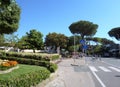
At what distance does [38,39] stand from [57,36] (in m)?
13.7

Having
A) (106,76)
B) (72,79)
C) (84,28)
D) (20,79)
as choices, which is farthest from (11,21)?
(84,28)

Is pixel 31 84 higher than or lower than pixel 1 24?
lower

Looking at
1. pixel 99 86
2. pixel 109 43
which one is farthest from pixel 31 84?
pixel 109 43

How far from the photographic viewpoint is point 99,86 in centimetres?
1542

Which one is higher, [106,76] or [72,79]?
[106,76]

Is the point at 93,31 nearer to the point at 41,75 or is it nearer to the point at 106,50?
the point at 106,50

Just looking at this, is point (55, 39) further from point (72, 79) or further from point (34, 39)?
point (72, 79)

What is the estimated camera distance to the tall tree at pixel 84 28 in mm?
102875

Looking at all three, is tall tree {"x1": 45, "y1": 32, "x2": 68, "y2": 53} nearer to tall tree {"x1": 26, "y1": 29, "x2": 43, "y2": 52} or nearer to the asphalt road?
tall tree {"x1": 26, "y1": 29, "x2": 43, "y2": 52}

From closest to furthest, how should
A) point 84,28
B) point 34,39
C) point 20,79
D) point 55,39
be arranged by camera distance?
point 20,79
point 34,39
point 55,39
point 84,28

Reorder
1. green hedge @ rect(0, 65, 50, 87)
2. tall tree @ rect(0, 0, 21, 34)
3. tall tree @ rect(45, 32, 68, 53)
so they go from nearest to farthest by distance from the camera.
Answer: green hedge @ rect(0, 65, 50, 87), tall tree @ rect(0, 0, 21, 34), tall tree @ rect(45, 32, 68, 53)

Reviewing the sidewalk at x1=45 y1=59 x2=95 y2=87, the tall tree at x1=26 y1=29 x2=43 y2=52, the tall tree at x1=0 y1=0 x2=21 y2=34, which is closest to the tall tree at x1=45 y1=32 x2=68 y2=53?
the tall tree at x1=26 y1=29 x2=43 y2=52

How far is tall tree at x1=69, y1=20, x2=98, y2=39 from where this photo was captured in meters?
103

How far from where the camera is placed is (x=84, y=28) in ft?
340
